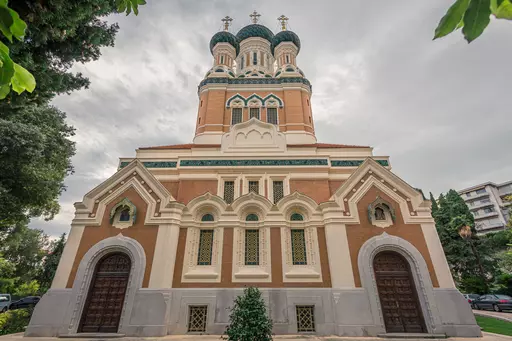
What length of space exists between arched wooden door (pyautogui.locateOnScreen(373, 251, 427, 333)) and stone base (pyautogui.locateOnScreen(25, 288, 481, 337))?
550 millimetres

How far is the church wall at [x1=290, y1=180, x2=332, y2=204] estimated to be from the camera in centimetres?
1467

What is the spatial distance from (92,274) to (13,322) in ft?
18.9

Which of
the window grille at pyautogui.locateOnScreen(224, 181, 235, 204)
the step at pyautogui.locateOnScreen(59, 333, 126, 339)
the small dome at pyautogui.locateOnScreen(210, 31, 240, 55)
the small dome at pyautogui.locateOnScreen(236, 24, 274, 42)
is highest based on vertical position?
the small dome at pyautogui.locateOnScreen(236, 24, 274, 42)

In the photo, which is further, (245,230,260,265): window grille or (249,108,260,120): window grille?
(249,108,260,120): window grille

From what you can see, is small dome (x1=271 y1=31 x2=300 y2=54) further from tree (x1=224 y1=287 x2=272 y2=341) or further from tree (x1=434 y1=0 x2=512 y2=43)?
tree (x1=434 y1=0 x2=512 y2=43)

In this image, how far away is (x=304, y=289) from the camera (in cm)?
1141

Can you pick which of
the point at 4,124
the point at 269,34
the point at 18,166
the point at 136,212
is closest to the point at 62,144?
the point at 18,166

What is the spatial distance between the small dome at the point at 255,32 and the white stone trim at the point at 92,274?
945 inches

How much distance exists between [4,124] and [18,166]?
8.86 ft

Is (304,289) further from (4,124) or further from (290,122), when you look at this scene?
(4,124)

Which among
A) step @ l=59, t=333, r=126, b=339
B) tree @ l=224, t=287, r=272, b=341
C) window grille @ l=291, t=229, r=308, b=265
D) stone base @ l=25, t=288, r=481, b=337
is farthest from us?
window grille @ l=291, t=229, r=308, b=265

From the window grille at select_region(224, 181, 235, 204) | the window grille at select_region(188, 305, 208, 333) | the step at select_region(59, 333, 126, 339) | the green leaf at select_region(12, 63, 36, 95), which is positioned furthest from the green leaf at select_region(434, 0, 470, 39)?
the window grille at select_region(224, 181, 235, 204)

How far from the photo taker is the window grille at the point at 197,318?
10.9 meters

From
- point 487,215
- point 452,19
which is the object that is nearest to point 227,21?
point 452,19
